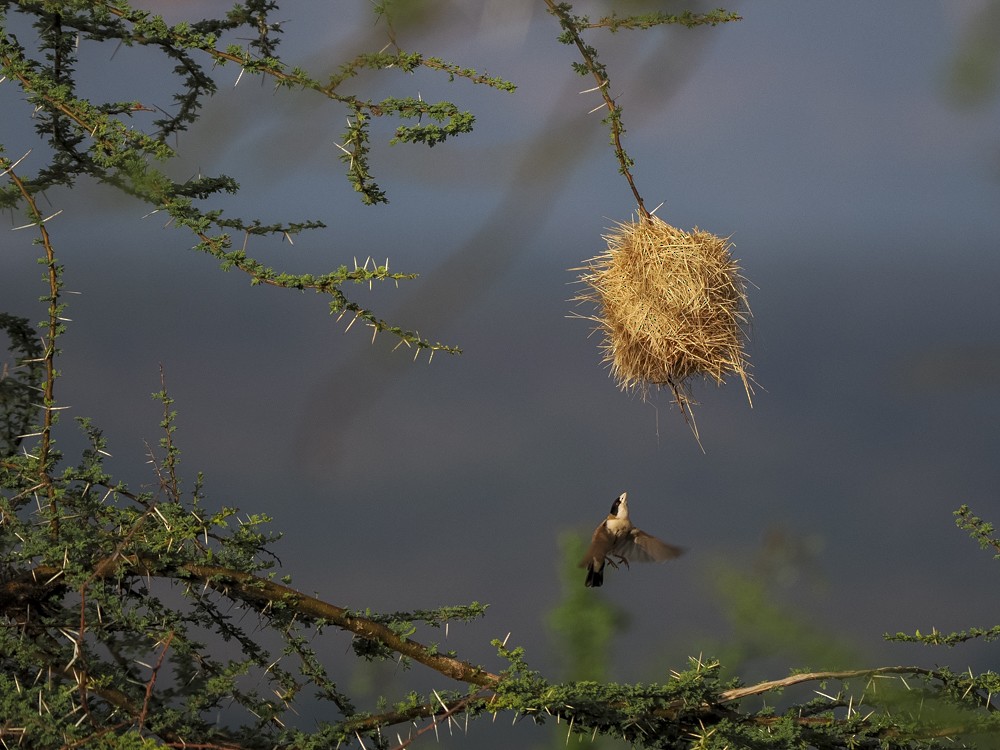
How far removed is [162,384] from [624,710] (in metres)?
1.74

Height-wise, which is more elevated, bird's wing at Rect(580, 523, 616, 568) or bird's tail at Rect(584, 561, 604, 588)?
bird's wing at Rect(580, 523, 616, 568)

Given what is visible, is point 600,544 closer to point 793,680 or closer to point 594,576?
point 594,576

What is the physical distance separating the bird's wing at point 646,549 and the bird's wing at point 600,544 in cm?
7

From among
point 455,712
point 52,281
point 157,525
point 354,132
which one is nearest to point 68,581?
point 157,525

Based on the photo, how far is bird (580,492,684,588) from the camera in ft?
14.5

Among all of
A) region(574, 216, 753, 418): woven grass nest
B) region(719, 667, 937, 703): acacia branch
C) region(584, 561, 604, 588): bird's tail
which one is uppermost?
region(574, 216, 753, 418): woven grass nest

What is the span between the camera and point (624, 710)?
274 cm

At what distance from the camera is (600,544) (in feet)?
14.7

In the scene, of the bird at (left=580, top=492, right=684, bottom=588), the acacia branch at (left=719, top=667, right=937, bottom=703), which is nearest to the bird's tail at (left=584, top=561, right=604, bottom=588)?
the bird at (left=580, top=492, right=684, bottom=588)

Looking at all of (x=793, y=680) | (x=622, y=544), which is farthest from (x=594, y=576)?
(x=793, y=680)

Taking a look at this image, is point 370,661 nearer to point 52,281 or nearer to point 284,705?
point 284,705

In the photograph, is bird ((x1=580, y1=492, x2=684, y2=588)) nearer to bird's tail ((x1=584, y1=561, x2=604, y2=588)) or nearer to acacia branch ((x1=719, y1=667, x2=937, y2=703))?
bird's tail ((x1=584, y1=561, x2=604, y2=588))

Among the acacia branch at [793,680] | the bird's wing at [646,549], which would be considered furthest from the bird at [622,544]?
the acacia branch at [793,680]

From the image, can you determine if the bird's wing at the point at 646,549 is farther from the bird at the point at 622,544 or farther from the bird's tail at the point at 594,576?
the bird's tail at the point at 594,576
